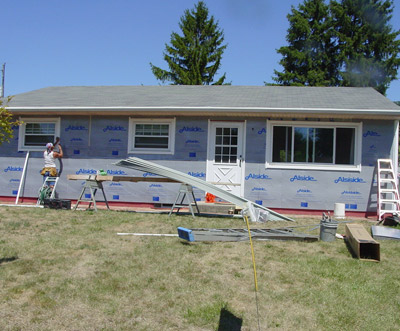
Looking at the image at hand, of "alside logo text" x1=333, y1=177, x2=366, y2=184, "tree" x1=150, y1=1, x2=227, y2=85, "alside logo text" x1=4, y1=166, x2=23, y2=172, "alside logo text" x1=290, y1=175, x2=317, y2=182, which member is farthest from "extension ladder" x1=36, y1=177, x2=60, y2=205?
"tree" x1=150, y1=1, x2=227, y2=85

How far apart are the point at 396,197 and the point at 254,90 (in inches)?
234

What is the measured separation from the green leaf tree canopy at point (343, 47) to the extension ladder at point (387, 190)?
19710mm

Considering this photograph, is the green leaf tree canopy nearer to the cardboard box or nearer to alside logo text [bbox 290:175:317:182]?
alside logo text [bbox 290:175:317:182]

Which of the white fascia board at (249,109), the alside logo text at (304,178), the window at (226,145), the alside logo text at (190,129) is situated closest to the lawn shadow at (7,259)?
the white fascia board at (249,109)

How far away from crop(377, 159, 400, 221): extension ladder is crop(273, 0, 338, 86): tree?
19.3 meters

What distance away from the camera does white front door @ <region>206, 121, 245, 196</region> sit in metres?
10.5

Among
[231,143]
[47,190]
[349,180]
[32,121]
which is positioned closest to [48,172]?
[47,190]

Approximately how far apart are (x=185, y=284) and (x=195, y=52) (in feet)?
96.8

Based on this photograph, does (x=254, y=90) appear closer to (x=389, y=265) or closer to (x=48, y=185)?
(x=48, y=185)

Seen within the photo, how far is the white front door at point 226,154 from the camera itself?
10.5 meters

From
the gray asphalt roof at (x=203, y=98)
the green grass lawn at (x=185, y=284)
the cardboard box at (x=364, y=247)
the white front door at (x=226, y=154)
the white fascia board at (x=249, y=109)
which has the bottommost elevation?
the green grass lawn at (x=185, y=284)

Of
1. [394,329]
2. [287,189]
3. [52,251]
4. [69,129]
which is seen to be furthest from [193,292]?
[69,129]

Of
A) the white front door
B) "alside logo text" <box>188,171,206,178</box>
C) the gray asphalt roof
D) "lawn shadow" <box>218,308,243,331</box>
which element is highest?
the gray asphalt roof

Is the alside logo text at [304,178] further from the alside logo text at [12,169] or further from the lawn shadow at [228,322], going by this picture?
the alside logo text at [12,169]
